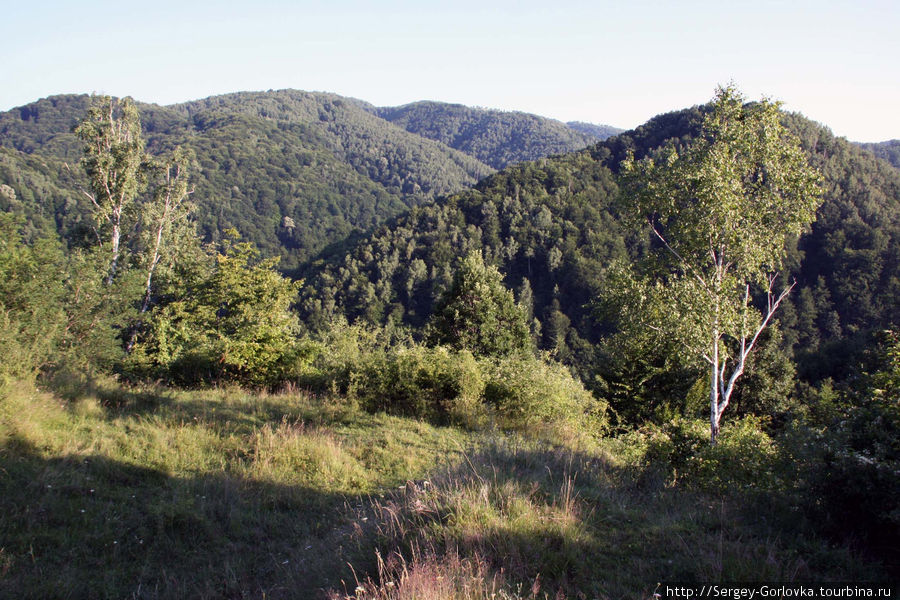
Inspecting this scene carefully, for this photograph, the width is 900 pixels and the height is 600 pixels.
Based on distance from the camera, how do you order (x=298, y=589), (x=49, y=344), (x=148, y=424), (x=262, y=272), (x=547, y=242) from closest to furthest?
1. (x=298, y=589)
2. (x=148, y=424)
3. (x=49, y=344)
4. (x=262, y=272)
5. (x=547, y=242)

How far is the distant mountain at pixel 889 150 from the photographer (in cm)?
16188

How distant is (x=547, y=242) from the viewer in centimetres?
10725

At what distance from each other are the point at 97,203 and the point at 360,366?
19.7 meters

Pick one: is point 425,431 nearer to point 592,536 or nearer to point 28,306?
point 592,536

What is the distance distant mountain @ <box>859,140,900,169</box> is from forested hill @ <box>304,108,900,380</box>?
84.4 metres

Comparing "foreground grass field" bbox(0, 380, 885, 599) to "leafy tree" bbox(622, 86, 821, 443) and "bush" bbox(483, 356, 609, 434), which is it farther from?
"leafy tree" bbox(622, 86, 821, 443)

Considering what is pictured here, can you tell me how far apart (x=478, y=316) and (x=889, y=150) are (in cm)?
22705

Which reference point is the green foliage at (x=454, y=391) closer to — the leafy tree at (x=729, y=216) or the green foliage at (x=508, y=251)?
the leafy tree at (x=729, y=216)

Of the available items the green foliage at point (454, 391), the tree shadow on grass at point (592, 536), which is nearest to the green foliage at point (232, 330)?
the green foliage at point (454, 391)

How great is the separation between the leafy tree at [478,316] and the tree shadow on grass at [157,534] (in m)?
12.4

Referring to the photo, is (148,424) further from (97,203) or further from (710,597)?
(97,203)

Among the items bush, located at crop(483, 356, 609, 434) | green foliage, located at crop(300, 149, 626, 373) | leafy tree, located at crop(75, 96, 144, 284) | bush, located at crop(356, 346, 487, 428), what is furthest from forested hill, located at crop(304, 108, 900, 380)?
bush, located at crop(356, 346, 487, 428)

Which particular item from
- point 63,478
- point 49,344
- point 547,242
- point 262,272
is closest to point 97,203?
point 262,272

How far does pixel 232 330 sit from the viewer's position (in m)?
13.4
